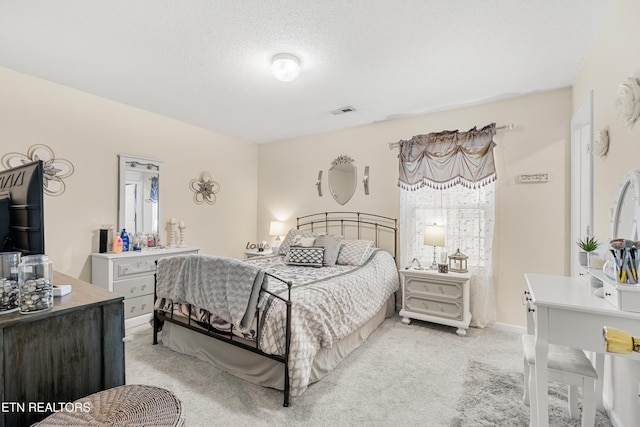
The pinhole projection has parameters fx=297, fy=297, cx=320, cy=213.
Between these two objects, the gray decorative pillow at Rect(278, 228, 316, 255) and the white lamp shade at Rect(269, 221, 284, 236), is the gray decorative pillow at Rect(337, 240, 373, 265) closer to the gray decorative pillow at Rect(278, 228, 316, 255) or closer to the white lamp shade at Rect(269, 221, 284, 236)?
the gray decorative pillow at Rect(278, 228, 316, 255)

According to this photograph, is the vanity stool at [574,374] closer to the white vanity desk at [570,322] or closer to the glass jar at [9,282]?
the white vanity desk at [570,322]

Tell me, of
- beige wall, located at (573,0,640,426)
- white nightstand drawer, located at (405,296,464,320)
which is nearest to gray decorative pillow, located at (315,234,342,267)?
white nightstand drawer, located at (405,296,464,320)

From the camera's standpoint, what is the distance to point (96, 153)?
3523mm

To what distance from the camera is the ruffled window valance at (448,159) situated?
3.46 meters

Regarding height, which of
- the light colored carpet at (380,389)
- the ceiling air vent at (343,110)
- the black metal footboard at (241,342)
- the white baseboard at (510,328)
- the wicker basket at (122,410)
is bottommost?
the light colored carpet at (380,389)

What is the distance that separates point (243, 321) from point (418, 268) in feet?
7.82

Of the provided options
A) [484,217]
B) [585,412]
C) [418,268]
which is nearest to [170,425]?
[585,412]

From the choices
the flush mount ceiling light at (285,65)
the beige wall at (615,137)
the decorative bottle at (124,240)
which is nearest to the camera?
the beige wall at (615,137)

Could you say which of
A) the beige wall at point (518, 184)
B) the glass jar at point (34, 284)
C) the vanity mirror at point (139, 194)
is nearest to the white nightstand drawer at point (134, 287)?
the vanity mirror at point (139, 194)

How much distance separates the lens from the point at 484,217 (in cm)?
355

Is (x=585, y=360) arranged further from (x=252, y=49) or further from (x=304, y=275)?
(x=252, y=49)

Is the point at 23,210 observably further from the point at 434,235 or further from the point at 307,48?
the point at 434,235

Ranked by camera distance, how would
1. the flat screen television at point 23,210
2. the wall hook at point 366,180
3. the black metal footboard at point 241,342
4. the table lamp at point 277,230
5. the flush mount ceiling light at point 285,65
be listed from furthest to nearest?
the table lamp at point 277,230 < the wall hook at point 366,180 < the flush mount ceiling light at point 285,65 < the black metal footboard at point 241,342 < the flat screen television at point 23,210

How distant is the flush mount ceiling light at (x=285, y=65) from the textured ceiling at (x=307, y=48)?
71mm
